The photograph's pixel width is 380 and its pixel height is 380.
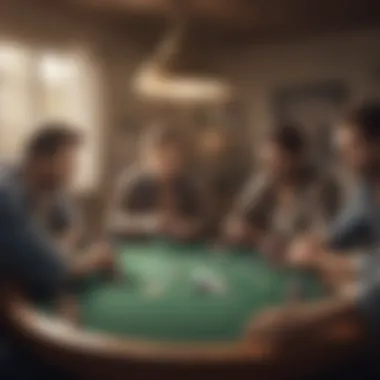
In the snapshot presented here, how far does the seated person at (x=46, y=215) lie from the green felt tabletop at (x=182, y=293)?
0.02 meters

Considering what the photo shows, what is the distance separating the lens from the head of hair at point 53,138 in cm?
55

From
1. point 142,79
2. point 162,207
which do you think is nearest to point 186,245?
point 162,207

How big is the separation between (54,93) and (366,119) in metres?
0.25

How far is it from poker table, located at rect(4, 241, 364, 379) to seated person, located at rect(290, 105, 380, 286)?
0.02m

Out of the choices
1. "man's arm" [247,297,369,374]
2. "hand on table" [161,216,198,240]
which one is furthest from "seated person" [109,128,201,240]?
"man's arm" [247,297,369,374]

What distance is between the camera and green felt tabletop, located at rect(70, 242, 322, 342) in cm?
54

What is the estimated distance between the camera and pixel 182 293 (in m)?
0.55

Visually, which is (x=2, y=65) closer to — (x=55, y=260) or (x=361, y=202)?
(x=55, y=260)

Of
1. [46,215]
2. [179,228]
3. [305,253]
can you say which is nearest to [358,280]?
[305,253]

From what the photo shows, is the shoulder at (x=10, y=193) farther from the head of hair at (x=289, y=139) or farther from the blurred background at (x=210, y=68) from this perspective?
the head of hair at (x=289, y=139)

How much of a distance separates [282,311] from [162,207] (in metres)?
0.13

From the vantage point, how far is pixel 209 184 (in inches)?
21.6

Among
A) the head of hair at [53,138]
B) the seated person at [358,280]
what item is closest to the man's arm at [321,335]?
the seated person at [358,280]

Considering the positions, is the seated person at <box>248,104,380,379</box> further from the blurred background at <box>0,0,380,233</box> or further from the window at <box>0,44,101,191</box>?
the window at <box>0,44,101,191</box>
